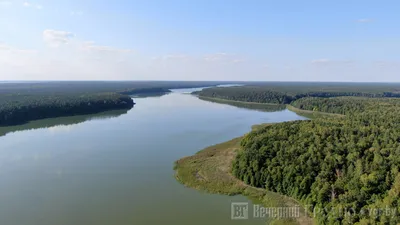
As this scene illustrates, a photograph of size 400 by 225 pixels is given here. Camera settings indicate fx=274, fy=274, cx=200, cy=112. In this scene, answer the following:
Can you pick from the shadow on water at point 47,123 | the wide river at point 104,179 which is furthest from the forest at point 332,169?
the shadow on water at point 47,123

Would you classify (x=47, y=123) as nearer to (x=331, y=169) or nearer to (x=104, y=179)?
(x=104, y=179)

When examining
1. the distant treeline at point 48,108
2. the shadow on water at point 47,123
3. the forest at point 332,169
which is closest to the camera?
the forest at point 332,169

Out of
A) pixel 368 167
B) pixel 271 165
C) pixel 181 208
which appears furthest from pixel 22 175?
pixel 368 167

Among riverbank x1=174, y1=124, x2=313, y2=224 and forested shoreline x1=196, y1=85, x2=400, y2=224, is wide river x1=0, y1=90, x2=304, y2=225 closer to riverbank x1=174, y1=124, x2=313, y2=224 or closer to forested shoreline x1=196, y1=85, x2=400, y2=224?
riverbank x1=174, y1=124, x2=313, y2=224

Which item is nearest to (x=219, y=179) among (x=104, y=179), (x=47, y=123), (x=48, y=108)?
(x=104, y=179)

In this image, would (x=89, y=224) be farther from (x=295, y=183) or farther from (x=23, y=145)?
(x=23, y=145)

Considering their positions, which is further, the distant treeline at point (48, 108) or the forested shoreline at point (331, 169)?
the distant treeline at point (48, 108)

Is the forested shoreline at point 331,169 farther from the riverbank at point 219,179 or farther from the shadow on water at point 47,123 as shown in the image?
the shadow on water at point 47,123
